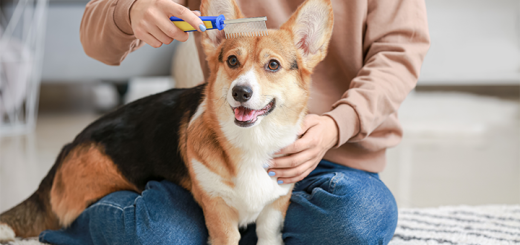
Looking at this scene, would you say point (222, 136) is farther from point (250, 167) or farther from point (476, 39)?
point (476, 39)

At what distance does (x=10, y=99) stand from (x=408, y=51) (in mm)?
2936

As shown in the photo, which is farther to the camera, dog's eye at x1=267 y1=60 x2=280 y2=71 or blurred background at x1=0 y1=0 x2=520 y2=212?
blurred background at x1=0 y1=0 x2=520 y2=212

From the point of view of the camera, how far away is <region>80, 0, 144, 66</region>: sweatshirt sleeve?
1076mm

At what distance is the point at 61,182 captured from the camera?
1248 millimetres

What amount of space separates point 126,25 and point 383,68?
0.72 meters

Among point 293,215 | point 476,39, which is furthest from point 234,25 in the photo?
point 476,39

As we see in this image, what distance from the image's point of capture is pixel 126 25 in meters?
1.07

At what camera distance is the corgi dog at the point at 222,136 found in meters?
1.01

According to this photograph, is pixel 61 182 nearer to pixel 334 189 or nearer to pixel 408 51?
pixel 334 189

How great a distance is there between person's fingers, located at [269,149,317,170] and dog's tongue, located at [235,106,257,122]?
168mm

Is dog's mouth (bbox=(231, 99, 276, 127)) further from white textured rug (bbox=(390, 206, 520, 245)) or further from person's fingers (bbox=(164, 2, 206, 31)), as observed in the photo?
white textured rug (bbox=(390, 206, 520, 245))

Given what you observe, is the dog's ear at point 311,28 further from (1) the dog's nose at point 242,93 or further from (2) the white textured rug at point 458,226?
(2) the white textured rug at point 458,226

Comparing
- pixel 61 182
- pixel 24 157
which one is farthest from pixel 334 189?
pixel 24 157

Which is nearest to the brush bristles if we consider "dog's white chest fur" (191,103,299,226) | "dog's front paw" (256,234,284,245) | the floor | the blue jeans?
"dog's white chest fur" (191,103,299,226)
